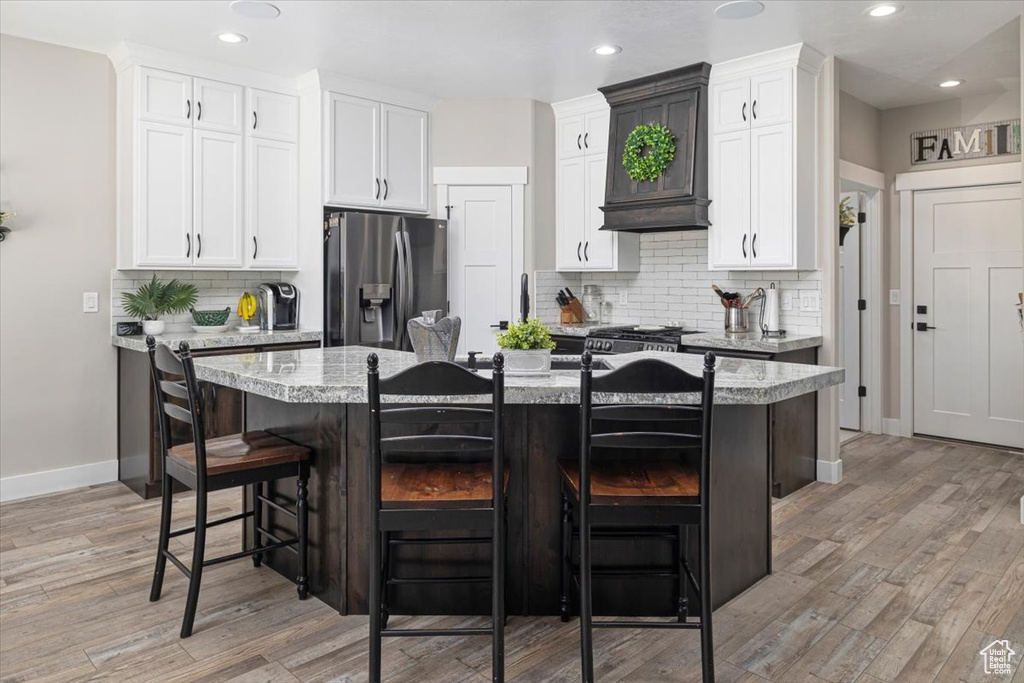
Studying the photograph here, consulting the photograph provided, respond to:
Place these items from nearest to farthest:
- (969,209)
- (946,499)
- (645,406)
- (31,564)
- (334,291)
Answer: (645,406)
(31,564)
(946,499)
(334,291)
(969,209)

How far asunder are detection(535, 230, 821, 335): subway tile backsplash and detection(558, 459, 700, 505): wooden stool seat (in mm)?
2726

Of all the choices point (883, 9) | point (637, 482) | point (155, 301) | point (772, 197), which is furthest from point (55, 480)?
point (883, 9)

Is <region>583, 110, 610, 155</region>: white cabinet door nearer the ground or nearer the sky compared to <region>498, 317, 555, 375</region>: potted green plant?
nearer the sky

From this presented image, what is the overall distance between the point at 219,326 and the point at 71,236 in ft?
3.19

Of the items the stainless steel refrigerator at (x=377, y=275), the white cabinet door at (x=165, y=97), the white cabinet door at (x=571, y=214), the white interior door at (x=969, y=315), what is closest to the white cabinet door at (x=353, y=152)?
the stainless steel refrigerator at (x=377, y=275)

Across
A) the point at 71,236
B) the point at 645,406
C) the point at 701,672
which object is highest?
the point at 71,236

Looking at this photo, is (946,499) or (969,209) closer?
(946,499)

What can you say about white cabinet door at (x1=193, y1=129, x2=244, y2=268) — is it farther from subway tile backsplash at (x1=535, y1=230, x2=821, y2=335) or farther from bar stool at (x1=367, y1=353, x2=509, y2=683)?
bar stool at (x1=367, y1=353, x2=509, y2=683)

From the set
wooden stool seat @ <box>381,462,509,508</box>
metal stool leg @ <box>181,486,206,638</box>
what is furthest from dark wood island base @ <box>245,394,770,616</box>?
metal stool leg @ <box>181,486,206,638</box>

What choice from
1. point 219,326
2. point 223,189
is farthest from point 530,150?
point 219,326

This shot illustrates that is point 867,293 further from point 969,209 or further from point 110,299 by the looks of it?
point 110,299

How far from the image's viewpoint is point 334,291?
4742mm

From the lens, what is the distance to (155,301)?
14.2 ft

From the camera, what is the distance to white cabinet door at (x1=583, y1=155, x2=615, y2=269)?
532cm
